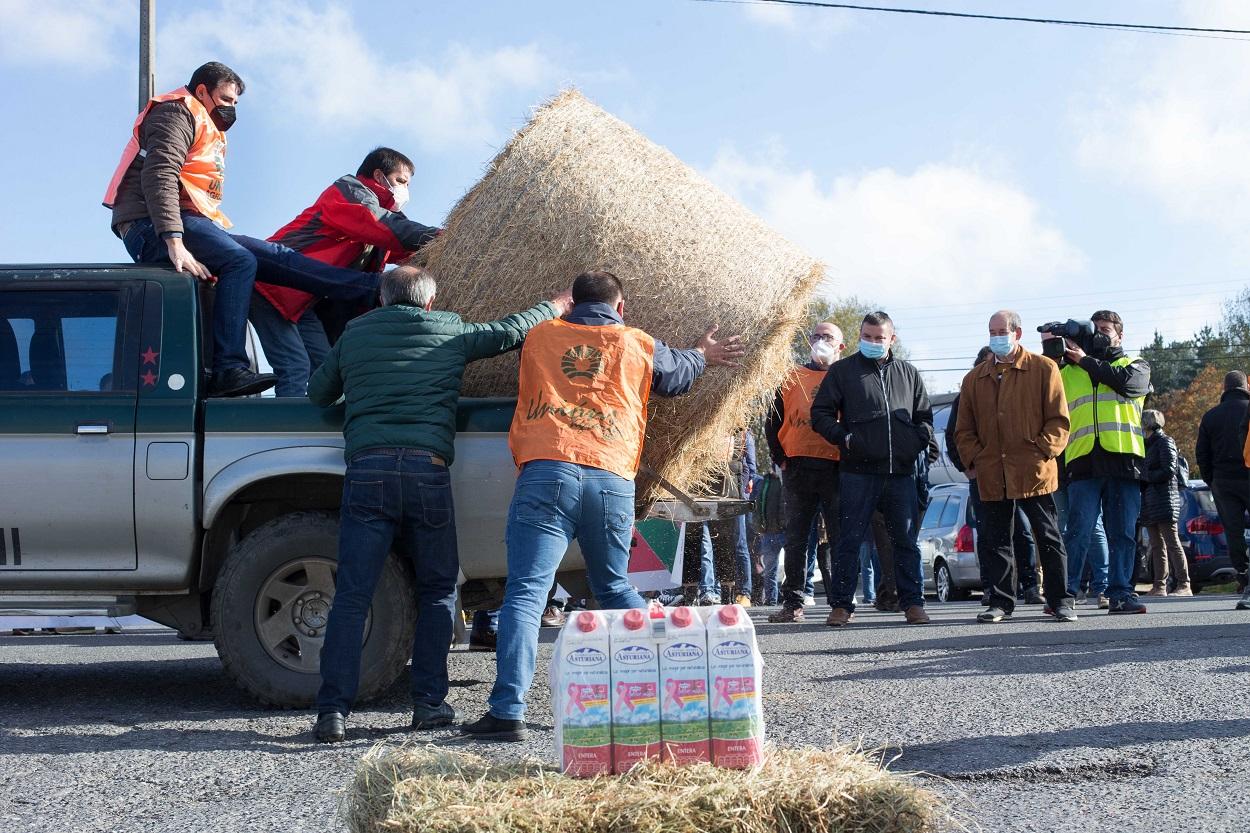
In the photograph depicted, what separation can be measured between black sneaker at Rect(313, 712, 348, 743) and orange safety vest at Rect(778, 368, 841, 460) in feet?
16.2

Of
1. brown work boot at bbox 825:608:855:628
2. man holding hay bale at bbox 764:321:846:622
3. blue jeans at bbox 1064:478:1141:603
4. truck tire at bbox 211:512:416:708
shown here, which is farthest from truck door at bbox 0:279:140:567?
blue jeans at bbox 1064:478:1141:603

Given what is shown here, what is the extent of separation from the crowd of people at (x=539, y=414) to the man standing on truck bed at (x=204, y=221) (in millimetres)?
11

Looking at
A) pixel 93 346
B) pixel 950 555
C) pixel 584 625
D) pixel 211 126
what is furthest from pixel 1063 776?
pixel 950 555

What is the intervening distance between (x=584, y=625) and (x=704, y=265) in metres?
2.64

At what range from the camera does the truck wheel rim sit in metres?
5.59

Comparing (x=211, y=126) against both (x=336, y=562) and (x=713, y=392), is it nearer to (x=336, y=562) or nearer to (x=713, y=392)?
(x=336, y=562)

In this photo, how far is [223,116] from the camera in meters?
6.79

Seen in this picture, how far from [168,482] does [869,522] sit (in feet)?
15.7

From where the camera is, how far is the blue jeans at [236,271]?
19.8 feet

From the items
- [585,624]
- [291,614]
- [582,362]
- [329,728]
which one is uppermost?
[582,362]

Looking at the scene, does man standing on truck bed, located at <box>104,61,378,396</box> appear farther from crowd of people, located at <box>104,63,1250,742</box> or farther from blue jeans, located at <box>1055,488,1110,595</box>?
blue jeans, located at <box>1055,488,1110,595</box>

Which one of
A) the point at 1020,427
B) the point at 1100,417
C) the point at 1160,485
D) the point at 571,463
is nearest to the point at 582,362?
the point at 571,463

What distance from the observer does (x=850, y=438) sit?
28.3ft

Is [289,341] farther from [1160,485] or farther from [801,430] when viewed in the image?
[1160,485]
